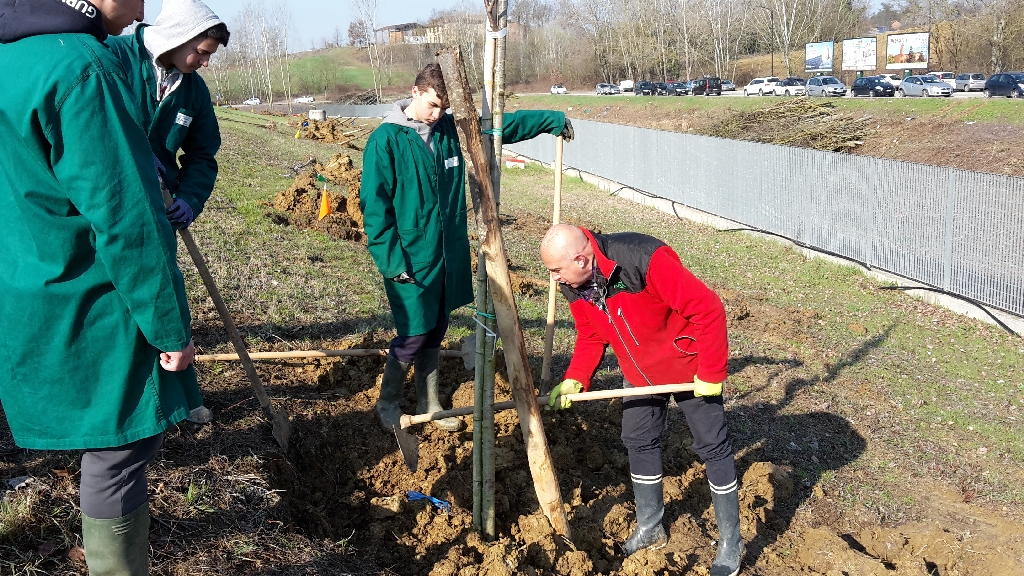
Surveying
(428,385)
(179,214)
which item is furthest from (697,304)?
(179,214)

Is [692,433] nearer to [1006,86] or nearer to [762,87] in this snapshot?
[1006,86]

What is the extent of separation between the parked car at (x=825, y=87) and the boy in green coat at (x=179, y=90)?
34.1m

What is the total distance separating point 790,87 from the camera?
37.0 meters

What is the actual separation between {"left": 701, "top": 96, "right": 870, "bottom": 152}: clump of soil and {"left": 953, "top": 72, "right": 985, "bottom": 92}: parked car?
11.0 metres

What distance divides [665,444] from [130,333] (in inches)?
146

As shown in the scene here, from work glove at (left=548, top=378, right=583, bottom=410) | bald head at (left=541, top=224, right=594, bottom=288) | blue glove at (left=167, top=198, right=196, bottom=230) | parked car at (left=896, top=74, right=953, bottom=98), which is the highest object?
parked car at (left=896, top=74, right=953, bottom=98)

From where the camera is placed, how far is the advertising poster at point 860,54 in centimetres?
4169

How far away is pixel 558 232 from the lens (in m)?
3.19

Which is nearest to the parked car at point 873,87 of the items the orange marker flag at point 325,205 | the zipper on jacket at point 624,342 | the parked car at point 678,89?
the parked car at point 678,89

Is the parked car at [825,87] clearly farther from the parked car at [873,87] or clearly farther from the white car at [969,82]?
the white car at [969,82]

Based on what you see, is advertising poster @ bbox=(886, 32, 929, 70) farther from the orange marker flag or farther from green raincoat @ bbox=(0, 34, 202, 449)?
green raincoat @ bbox=(0, 34, 202, 449)

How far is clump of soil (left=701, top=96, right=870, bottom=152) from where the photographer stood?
66.1 ft

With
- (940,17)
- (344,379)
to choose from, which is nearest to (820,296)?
(344,379)

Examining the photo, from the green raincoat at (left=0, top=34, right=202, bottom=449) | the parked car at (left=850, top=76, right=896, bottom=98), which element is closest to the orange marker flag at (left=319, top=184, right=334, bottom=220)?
the green raincoat at (left=0, top=34, right=202, bottom=449)
